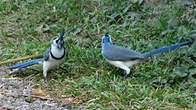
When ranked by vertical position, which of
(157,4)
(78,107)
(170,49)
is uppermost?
(157,4)

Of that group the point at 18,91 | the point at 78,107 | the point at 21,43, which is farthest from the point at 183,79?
the point at 21,43

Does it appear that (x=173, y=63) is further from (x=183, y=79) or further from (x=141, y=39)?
(x=141, y=39)

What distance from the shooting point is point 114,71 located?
525cm

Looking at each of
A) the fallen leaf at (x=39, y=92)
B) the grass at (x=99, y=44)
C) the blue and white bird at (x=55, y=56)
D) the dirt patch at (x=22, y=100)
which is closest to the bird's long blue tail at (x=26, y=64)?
the blue and white bird at (x=55, y=56)

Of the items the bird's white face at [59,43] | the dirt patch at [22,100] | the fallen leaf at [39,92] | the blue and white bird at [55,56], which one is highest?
the bird's white face at [59,43]

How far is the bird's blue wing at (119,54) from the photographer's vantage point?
4.93 m

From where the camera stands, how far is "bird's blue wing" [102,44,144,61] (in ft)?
16.2

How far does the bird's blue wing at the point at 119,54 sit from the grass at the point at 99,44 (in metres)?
0.23

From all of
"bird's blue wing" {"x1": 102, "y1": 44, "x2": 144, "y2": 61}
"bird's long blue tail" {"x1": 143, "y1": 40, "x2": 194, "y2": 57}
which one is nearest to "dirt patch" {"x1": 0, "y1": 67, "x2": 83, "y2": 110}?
"bird's blue wing" {"x1": 102, "y1": 44, "x2": 144, "y2": 61}

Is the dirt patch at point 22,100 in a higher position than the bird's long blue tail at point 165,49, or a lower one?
lower

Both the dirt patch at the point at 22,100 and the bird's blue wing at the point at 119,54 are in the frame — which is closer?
the dirt patch at the point at 22,100

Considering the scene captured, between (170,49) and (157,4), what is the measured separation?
6.21 ft

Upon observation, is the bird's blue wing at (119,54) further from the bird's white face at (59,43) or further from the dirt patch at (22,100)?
the dirt patch at (22,100)

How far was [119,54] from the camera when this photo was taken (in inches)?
199
